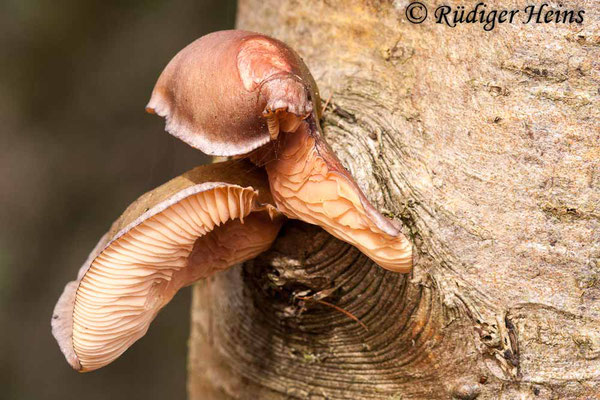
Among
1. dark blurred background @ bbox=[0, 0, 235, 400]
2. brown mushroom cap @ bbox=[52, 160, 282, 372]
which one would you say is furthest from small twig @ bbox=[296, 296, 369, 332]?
dark blurred background @ bbox=[0, 0, 235, 400]

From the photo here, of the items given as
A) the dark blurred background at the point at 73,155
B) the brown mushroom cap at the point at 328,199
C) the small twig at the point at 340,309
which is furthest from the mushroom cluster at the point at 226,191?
the dark blurred background at the point at 73,155

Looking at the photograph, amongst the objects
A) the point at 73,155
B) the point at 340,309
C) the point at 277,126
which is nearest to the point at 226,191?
the point at 277,126

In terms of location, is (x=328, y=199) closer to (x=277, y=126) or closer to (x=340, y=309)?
(x=277, y=126)

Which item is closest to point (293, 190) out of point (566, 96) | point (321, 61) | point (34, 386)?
point (321, 61)

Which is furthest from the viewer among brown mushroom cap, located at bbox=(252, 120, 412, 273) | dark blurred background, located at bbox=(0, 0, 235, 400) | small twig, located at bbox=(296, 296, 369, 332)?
dark blurred background, located at bbox=(0, 0, 235, 400)

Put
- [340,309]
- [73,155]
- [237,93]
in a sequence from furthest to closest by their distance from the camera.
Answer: [73,155]
[340,309]
[237,93]

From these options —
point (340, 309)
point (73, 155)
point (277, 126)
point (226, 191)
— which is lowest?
point (73, 155)

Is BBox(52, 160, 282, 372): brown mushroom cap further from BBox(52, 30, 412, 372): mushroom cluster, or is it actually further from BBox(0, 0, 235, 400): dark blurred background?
BBox(0, 0, 235, 400): dark blurred background
